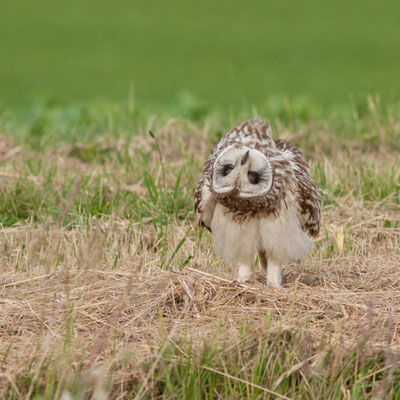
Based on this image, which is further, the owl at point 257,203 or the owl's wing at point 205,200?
the owl's wing at point 205,200

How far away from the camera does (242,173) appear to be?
5.05 metres

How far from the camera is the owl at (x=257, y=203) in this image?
5.10m

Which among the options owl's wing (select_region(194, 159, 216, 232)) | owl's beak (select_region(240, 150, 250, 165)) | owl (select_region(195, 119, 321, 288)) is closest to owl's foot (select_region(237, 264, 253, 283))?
owl (select_region(195, 119, 321, 288))

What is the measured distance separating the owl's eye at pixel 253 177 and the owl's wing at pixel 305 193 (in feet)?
1.54

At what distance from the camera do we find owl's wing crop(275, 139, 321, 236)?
18.2 ft

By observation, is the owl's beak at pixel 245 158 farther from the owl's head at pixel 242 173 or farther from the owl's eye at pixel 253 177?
the owl's eye at pixel 253 177

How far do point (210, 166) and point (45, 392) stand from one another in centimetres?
208

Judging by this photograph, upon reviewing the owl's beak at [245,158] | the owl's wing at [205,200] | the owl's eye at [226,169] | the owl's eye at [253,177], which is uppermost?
the owl's beak at [245,158]

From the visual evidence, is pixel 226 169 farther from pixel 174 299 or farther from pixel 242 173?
pixel 174 299

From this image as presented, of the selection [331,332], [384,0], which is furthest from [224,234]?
[384,0]

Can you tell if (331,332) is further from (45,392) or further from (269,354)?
(45,392)

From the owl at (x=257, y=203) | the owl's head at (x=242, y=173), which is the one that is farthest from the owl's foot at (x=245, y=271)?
the owl's head at (x=242, y=173)

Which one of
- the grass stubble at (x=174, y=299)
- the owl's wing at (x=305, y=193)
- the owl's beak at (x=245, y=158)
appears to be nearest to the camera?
the grass stubble at (x=174, y=299)

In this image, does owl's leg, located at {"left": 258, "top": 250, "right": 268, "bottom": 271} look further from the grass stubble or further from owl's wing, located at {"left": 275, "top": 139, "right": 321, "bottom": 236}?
owl's wing, located at {"left": 275, "top": 139, "right": 321, "bottom": 236}
